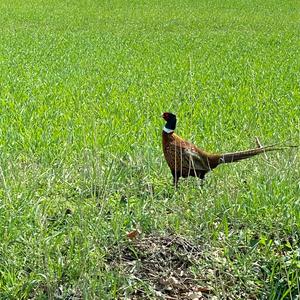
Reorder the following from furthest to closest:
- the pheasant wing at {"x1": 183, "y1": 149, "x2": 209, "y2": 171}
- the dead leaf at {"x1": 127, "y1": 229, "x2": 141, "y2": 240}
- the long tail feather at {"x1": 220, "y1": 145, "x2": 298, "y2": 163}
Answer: the pheasant wing at {"x1": 183, "y1": 149, "x2": 209, "y2": 171} → the long tail feather at {"x1": 220, "y1": 145, "x2": 298, "y2": 163} → the dead leaf at {"x1": 127, "y1": 229, "x2": 141, "y2": 240}

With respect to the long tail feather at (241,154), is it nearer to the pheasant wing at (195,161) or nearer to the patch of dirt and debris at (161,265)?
the pheasant wing at (195,161)

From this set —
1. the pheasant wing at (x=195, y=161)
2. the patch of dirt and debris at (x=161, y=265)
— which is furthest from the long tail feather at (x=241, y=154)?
the patch of dirt and debris at (x=161, y=265)

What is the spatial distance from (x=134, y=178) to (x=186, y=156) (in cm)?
63

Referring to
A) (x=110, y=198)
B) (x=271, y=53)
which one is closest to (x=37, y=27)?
(x=271, y=53)

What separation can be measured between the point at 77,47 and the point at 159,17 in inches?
441

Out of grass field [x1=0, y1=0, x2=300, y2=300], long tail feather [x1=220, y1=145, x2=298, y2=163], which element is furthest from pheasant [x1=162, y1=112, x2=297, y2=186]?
grass field [x1=0, y1=0, x2=300, y2=300]

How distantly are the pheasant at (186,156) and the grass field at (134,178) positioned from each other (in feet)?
0.48

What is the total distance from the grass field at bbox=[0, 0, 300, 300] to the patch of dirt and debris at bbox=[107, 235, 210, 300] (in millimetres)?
14

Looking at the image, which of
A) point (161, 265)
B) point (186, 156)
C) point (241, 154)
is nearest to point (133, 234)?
point (161, 265)

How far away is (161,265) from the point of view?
10.9 feet

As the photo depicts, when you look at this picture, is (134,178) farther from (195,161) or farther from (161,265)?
(161,265)

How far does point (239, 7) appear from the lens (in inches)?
1200

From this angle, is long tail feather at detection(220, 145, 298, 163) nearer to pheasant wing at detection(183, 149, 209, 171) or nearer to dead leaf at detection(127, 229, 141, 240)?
pheasant wing at detection(183, 149, 209, 171)

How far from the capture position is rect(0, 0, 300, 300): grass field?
3.16 metres
